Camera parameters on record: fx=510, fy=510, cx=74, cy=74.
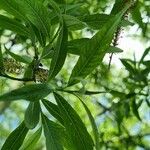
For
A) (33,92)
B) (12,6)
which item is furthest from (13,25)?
(33,92)

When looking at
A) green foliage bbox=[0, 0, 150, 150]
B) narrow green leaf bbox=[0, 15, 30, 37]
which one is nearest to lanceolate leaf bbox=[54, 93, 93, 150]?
green foliage bbox=[0, 0, 150, 150]

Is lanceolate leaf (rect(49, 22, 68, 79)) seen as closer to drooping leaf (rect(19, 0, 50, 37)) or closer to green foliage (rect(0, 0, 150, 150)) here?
green foliage (rect(0, 0, 150, 150))

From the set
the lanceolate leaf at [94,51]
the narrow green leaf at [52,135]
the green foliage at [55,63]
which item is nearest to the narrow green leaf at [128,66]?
the green foliage at [55,63]

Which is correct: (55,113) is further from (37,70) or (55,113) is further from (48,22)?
(48,22)

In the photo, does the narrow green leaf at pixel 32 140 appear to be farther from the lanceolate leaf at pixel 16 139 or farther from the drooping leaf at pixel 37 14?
the drooping leaf at pixel 37 14

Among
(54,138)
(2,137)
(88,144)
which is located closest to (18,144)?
(54,138)

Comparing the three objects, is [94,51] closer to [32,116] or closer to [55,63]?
[55,63]
